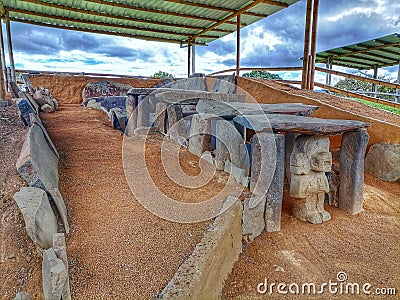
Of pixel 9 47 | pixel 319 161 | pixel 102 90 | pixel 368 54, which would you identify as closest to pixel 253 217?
pixel 319 161

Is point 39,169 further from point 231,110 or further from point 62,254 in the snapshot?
point 231,110

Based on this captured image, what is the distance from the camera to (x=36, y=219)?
1.79m

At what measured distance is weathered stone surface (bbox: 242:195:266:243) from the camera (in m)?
2.94

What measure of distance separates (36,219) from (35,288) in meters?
0.44

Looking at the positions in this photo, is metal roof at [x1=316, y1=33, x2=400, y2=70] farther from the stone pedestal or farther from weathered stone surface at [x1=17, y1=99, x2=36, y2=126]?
weathered stone surface at [x1=17, y1=99, x2=36, y2=126]

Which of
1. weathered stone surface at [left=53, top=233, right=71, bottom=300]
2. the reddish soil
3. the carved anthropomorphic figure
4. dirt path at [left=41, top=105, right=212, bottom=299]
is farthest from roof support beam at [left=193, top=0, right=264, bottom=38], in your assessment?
weathered stone surface at [left=53, top=233, right=71, bottom=300]

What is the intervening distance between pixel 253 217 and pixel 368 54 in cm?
1368

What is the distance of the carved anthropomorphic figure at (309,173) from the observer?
3.30 m

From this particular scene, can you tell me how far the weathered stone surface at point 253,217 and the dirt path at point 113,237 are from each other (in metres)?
0.63

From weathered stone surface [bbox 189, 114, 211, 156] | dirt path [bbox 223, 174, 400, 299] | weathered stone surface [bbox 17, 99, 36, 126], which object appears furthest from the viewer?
weathered stone surface [bbox 189, 114, 211, 156]

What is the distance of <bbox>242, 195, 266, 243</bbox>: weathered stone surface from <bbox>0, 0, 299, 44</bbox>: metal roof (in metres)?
6.91

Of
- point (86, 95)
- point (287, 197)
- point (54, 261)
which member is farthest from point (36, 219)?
point (86, 95)

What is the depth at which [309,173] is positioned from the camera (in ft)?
11.0

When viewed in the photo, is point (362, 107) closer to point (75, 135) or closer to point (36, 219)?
point (75, 135)
